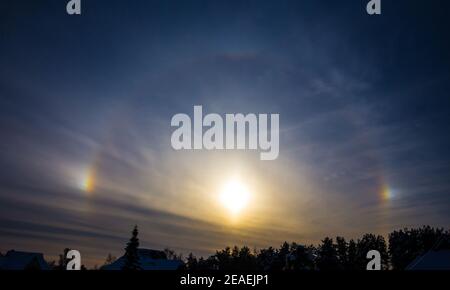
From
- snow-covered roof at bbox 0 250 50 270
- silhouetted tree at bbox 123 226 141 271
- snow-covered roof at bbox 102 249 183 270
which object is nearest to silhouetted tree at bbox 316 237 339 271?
snow-covered roof at bbox 102 249 183 270

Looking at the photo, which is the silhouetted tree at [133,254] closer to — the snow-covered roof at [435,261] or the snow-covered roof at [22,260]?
the snow-covered roof at [22,260]

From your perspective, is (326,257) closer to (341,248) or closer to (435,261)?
(341,248)

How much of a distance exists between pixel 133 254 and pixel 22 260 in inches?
1221

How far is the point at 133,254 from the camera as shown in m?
70.4

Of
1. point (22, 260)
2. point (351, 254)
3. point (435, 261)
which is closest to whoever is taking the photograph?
point (435, 261)

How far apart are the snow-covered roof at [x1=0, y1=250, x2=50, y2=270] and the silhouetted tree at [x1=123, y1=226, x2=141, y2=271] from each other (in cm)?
2412

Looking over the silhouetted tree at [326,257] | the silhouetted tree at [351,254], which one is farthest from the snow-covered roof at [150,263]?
the silhouetted tree at [351,254]

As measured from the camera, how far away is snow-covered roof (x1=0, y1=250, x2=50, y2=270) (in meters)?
79.9

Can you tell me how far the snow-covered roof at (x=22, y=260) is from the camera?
79.9 m

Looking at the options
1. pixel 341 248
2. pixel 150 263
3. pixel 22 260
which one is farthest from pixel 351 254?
pixel 22 260
